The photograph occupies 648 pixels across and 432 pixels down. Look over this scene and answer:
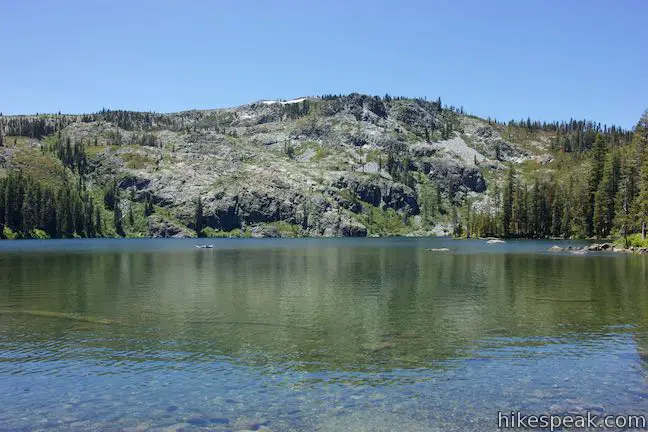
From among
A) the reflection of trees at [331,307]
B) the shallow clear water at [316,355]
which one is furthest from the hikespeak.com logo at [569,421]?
the reflection of trees at [331,307]

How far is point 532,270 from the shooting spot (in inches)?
3063

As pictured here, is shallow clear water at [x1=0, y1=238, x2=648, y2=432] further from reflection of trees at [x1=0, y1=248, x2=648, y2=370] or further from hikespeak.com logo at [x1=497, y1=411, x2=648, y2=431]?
hikespeak.com logo at [x1=497, y1=411, x2=648, y2=431]

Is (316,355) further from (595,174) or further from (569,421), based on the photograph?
(595,174)

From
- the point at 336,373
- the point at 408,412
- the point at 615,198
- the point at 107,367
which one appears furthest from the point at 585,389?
the point at 615,198

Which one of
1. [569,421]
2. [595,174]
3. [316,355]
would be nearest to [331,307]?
[316,355]

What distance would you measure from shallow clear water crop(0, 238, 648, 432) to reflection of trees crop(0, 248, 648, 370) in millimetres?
231

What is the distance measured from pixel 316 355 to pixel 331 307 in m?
16.6

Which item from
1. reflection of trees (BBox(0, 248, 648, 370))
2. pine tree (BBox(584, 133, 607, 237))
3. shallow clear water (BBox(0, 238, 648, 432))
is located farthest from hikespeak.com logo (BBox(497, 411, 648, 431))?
pine tree (BBox(584, 133, 607, 237))

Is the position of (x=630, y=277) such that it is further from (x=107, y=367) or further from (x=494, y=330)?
(x=107, y=367)

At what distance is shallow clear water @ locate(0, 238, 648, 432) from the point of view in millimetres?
20328

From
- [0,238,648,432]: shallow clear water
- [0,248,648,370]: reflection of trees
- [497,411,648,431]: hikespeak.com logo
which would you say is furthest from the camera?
[0,248,648,370]: reflection of trees

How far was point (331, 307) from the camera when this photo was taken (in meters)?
45.5

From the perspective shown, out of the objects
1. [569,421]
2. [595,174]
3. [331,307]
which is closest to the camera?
[569,421]

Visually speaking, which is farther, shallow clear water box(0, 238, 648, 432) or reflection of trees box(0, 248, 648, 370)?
reflection of trees box(0, 248, 648, 370)
